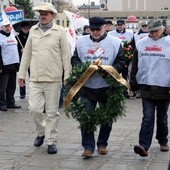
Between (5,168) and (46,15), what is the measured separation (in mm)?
2197

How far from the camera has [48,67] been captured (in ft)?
24.4

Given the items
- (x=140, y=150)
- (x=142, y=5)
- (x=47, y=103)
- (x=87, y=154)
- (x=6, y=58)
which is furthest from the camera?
(x=142, y=5)

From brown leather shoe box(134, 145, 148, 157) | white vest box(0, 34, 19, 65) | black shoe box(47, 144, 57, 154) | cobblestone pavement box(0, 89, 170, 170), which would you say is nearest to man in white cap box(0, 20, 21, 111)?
white vest box(0, 34, 19, 65)

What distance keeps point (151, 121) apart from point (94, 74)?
3.28 feet

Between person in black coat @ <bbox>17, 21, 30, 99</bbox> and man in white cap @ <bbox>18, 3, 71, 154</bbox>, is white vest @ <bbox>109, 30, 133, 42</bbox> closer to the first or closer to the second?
person in black coat @ <bbox>17, 21, 30, 99</bbox>

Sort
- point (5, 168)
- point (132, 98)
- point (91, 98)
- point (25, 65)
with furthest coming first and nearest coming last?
point (132, 98)
point (25, 65)
point (91, 98)
point (5, 168)

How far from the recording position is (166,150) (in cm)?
752

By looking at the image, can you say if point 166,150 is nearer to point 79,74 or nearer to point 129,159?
point 129,159

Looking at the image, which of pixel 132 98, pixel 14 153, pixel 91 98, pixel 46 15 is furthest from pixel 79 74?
pixel 132 98

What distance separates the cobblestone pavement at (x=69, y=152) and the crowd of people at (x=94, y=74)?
6.8 inches

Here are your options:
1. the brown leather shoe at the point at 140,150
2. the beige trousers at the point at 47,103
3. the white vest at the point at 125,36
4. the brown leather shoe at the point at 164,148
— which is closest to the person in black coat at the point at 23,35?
the white vest at the point at 125,36

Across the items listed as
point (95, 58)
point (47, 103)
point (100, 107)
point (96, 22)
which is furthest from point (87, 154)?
point (96, 22)

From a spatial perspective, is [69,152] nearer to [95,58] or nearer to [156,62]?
[95,58]

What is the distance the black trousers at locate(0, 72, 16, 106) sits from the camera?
1159 cm
